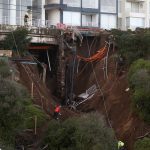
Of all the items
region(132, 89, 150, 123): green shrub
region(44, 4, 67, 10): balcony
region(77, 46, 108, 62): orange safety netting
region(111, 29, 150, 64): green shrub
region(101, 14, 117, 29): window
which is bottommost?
region(132, 89, 150, 123): green shrub

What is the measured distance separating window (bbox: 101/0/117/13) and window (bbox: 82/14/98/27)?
1.51 metres

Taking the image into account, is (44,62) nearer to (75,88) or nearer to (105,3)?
(75,88)

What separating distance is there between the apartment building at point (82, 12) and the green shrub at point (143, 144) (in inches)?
1123

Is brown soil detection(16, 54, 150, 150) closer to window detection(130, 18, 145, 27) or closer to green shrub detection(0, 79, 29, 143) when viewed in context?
green shrub detection(0, 79, 29, 143)

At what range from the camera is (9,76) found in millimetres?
35188

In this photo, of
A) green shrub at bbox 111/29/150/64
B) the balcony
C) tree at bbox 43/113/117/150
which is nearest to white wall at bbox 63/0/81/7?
the balcony

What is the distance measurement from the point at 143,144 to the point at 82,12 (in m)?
32.9

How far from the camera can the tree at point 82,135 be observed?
31.7m

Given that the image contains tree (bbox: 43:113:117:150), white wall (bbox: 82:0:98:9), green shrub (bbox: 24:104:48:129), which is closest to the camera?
tree (bbox: 43:113:117:150)

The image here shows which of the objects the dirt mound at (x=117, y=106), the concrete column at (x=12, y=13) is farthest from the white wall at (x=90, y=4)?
the dirt mound at (x=117, y=106)

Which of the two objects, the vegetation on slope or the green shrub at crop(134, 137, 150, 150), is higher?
the vegetation on slope

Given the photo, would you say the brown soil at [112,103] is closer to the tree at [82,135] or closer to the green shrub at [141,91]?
the green shrub at [141,91]

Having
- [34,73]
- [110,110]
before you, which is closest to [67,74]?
[34,73]

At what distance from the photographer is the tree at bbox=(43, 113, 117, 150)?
3167 cm
